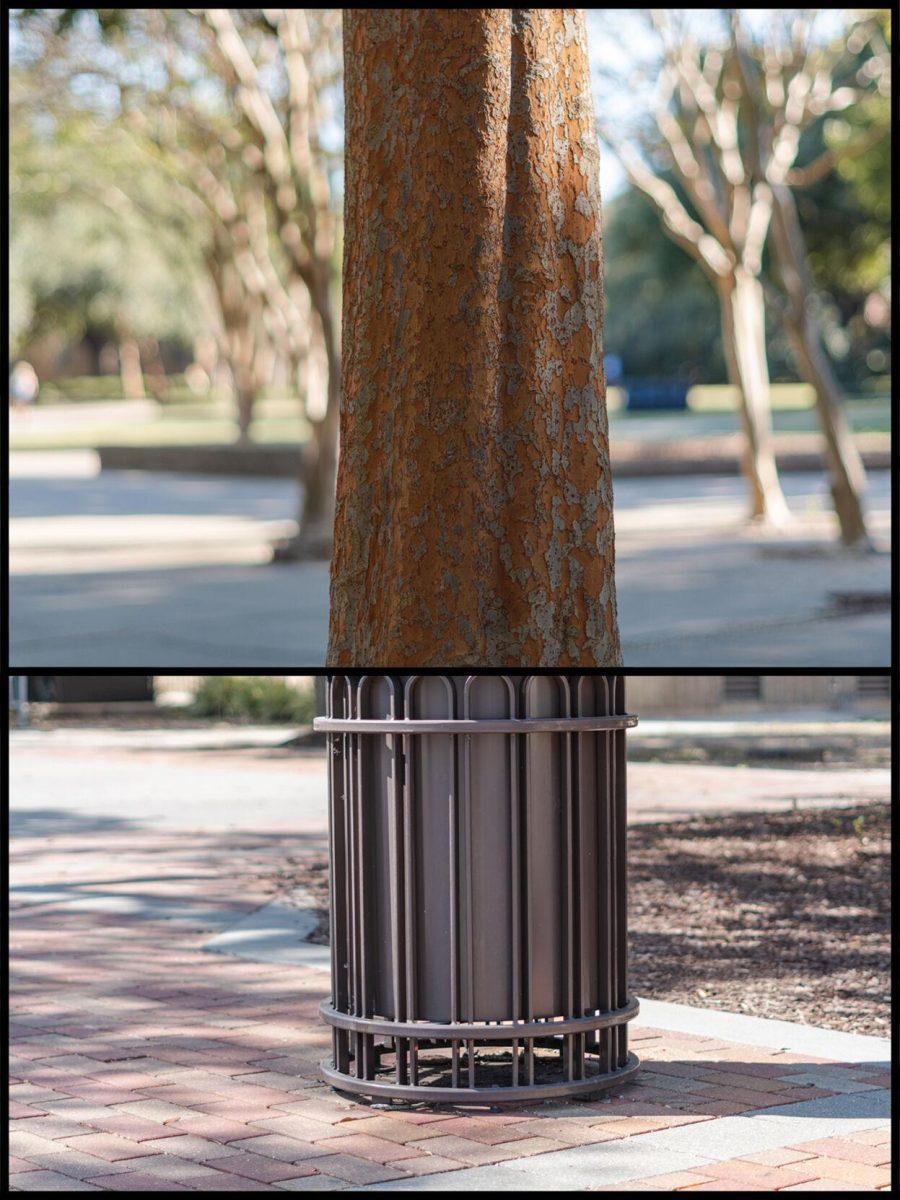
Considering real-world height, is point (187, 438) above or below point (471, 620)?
above

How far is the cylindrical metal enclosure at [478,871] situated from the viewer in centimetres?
512

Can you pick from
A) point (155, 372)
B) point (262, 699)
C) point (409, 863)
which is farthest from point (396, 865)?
point (155, 372)

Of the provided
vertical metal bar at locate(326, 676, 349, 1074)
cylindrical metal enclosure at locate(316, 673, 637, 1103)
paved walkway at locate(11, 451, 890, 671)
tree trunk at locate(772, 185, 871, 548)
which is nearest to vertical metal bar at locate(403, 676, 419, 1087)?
cylindrical metal enclosure at locate(316, 673, 637, 1103)

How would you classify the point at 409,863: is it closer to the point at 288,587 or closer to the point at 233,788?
the point at 233,788

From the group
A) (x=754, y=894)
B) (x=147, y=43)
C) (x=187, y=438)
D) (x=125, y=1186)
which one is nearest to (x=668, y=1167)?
(x=125, y=1186)

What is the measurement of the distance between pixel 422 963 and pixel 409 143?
7.42 ft

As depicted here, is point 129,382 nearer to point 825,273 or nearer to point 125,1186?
point 825,273

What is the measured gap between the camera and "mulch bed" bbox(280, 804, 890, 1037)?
22.4ft

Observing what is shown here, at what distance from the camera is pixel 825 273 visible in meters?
50.5

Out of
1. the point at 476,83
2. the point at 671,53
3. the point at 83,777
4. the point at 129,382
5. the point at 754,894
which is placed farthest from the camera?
the point at 129,382

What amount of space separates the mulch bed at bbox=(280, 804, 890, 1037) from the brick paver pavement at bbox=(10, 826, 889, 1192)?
74 cm

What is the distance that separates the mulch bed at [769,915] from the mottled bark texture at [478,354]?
2.08 metres

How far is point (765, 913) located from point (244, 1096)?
11.3ft

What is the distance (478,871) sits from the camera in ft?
16.8
